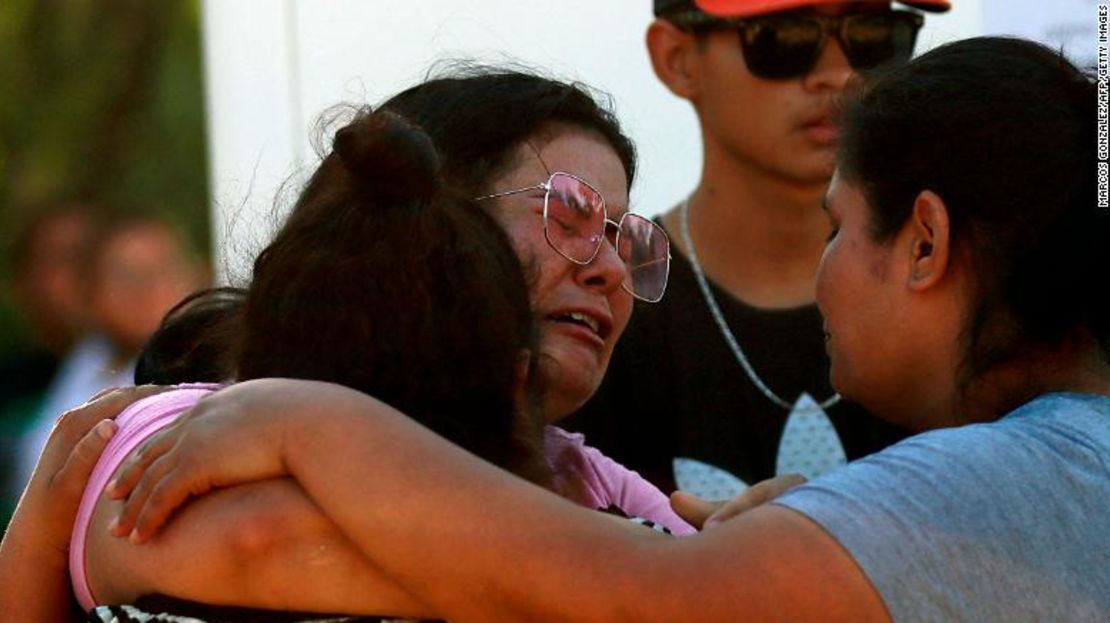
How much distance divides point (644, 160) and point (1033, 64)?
69.2 inches

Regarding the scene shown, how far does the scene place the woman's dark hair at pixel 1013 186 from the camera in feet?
6.30

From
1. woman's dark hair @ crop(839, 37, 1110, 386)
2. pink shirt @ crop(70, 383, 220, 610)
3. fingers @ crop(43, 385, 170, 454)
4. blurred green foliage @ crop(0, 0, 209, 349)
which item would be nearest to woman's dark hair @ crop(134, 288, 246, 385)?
fingers @ crop(43, 385, 170, 454)

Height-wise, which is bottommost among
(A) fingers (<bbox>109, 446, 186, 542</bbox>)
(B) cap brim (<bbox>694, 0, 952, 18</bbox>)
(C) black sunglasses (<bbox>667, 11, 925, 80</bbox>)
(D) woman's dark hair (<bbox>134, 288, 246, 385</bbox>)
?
(D) woman's dark hair (<bbox>134, 288, 246, 385</bbox>)

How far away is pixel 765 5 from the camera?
3.49 metres

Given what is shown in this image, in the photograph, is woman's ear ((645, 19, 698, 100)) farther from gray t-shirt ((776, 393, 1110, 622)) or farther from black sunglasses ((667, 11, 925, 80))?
gray t-shirt ((776, 393, 1110, 622))

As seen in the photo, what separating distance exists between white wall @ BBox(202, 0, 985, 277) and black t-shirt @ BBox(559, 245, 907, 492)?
0.26 m

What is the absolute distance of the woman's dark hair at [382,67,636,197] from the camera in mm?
2424

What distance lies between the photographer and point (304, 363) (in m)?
1.78

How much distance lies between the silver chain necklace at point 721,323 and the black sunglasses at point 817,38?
1.04ft

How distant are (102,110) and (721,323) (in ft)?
4.59

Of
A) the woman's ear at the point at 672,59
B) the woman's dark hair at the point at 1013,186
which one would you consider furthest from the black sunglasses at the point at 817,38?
the woman's dark hair at the point at 1013,186

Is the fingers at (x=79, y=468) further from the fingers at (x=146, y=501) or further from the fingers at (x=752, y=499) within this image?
the fingers at (x=752, y=499)

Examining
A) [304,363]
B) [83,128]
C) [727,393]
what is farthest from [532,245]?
[83,128]

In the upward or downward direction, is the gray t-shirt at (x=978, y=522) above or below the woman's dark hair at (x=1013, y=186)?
below
